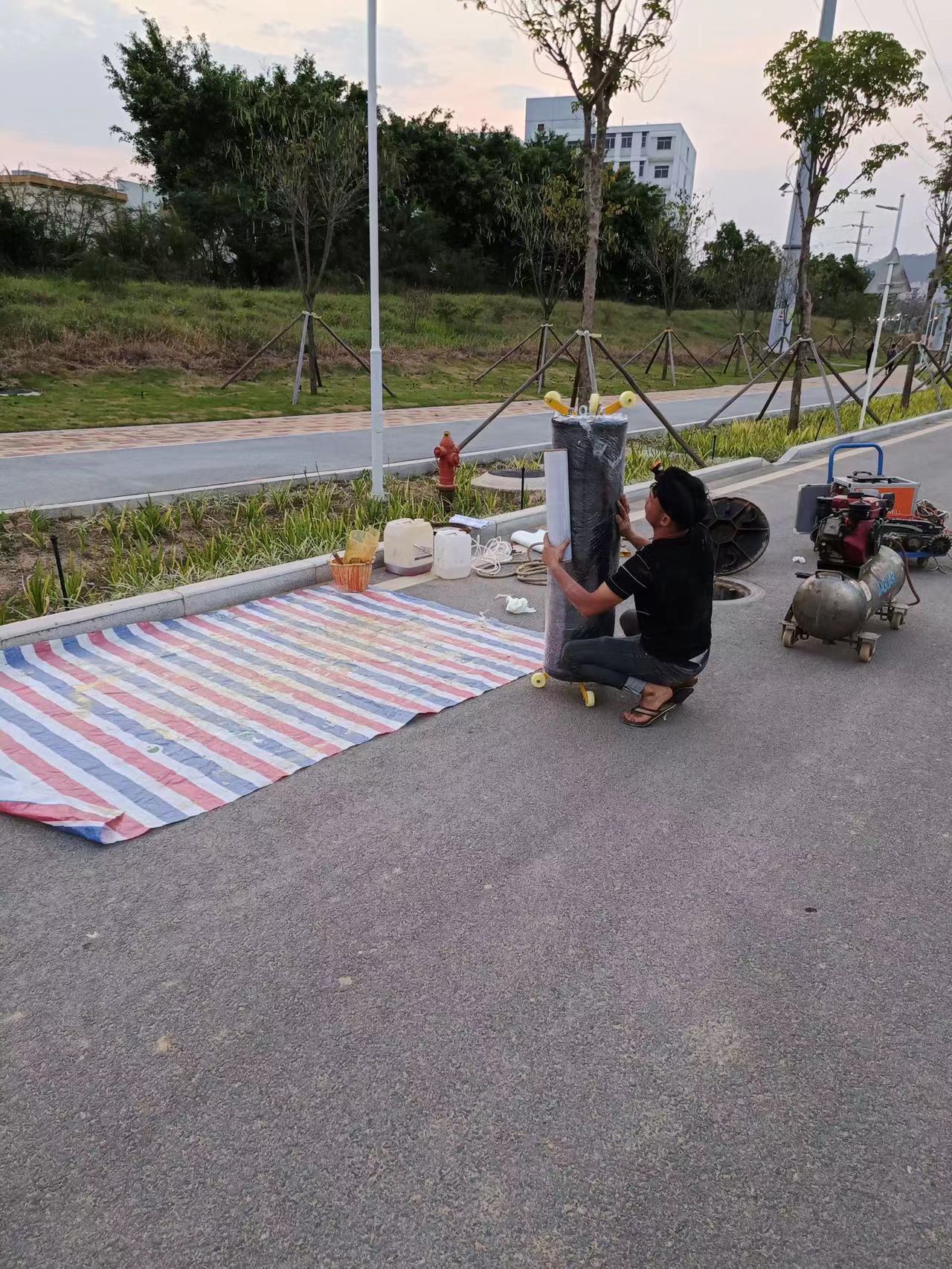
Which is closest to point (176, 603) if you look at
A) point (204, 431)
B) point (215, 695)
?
point (215, 695)

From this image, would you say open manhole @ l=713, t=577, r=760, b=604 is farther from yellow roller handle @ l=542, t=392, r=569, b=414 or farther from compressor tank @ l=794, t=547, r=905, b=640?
yellow roller handle @ l=542, t=392, r=569, b=414

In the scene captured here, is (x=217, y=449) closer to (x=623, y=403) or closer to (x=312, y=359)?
(x=312, y=359)

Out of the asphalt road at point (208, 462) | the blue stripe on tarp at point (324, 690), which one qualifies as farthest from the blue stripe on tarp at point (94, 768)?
the asphalt road at point (208, 462)

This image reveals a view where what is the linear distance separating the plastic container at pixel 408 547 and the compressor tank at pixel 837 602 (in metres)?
3.08

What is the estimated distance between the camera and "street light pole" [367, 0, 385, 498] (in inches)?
306

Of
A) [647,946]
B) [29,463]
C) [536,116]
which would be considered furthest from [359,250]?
[536,116]

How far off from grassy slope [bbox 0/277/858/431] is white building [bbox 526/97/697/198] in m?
58.0

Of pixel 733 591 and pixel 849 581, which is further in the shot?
pixel 733 591

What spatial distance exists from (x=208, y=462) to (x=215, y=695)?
696 cm

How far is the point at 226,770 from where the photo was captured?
4223mm

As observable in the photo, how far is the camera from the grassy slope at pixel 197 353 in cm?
1680

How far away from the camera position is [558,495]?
4742 mm

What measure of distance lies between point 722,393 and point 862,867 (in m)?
25.0

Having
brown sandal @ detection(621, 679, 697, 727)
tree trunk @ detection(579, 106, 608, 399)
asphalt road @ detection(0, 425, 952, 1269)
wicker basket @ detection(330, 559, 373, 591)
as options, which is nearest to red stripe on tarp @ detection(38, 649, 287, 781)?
asphalt road @ detection(0, 425, 952, 1269)
